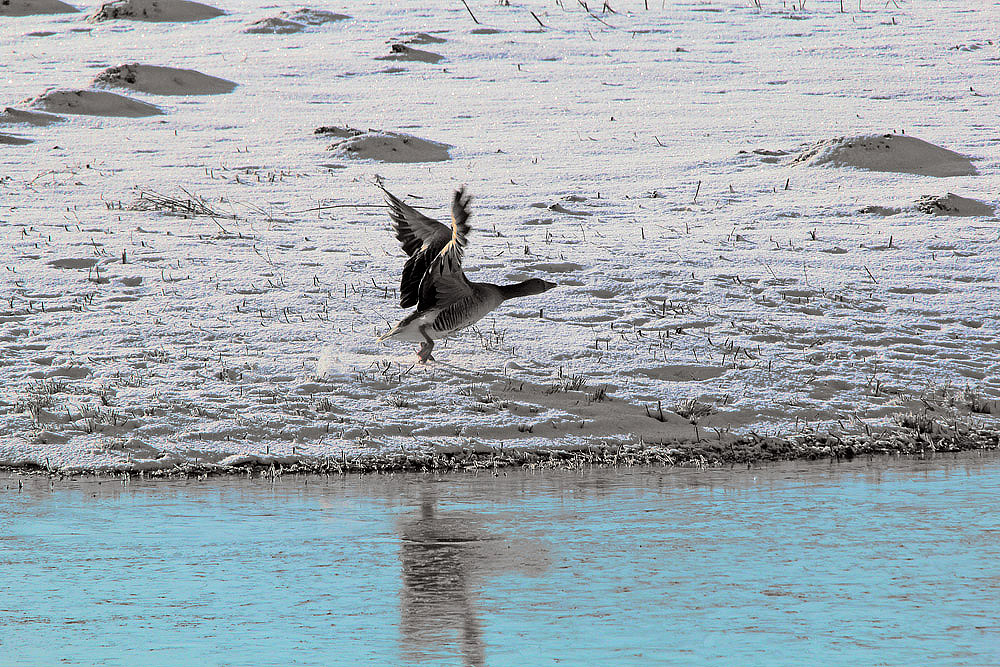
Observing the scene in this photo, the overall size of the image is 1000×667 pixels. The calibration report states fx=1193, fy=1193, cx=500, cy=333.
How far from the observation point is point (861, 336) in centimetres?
953

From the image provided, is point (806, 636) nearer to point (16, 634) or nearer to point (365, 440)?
point (16, 634)

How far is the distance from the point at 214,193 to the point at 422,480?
353 inches

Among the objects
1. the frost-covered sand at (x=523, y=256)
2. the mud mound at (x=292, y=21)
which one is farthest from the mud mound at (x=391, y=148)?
the mud mound at (x=292, y=21)

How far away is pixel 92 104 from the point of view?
19.9m

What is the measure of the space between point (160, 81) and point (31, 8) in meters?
11.8

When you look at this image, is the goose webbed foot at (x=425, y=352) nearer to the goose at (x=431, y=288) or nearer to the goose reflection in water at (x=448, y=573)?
the goose at (x=431, y=288)

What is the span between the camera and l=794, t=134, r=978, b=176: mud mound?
615 inches

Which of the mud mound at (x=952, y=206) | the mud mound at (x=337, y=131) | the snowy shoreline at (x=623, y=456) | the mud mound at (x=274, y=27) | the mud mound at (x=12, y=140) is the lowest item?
the snowy shoreline at (x=623, y=456)

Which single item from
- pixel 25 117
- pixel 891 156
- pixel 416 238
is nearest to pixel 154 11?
pixel 25 117

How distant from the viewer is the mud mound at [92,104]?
19688 mm

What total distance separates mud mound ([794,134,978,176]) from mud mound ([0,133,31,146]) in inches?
437

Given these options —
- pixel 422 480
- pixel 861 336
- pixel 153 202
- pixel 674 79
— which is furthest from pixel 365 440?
pixel 674 79

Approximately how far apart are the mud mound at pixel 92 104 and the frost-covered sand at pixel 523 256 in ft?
0.24

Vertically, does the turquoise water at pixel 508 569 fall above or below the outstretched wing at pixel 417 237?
below
